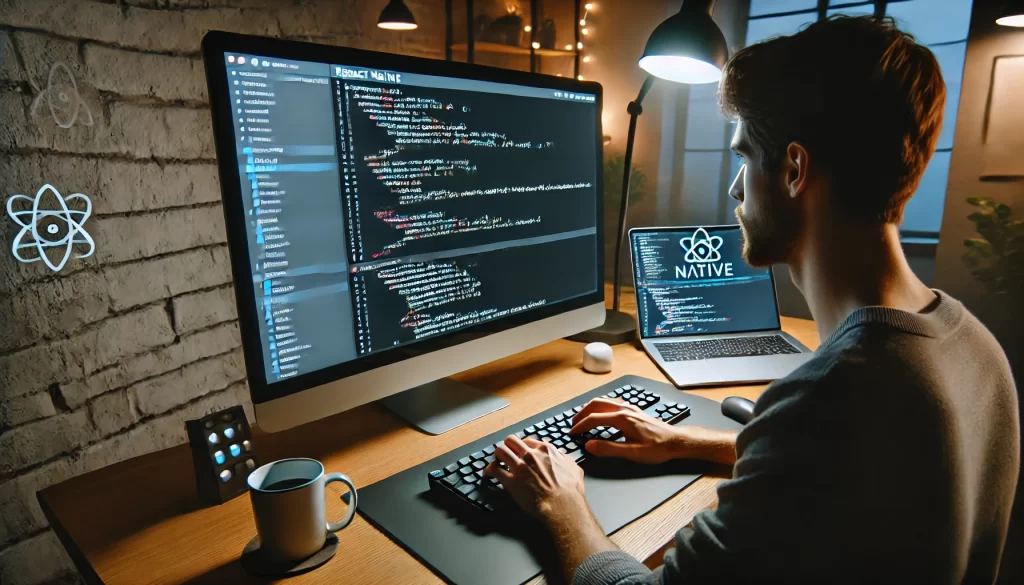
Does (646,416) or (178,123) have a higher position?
(178,123)

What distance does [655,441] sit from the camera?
32.7 inches

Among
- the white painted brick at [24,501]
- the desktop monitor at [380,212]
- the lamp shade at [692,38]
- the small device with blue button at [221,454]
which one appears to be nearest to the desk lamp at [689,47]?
the lamp shade at [692,38]

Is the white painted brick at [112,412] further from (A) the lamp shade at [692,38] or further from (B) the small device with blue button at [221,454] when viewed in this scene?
(A) the lamp shade at [692,38]

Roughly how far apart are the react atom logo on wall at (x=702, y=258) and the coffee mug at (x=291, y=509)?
3.23ft

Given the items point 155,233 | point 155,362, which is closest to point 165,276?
point 155,233

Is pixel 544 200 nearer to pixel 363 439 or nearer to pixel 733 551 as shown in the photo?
pixel 363 439

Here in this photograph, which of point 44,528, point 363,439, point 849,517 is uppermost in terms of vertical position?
point 849,517

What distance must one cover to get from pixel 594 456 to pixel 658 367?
0.42 metres

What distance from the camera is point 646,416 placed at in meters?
0.89

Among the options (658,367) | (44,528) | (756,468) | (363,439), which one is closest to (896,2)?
(658,367)

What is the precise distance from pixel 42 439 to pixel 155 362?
0.88ft

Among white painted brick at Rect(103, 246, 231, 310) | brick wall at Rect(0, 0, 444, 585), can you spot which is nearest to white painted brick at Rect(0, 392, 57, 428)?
brick wall at Rect(0, 0, 444, 585)

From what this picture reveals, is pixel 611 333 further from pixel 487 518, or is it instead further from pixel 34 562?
pixel 34 562

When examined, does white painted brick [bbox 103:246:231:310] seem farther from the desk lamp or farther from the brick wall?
the desk lamp
